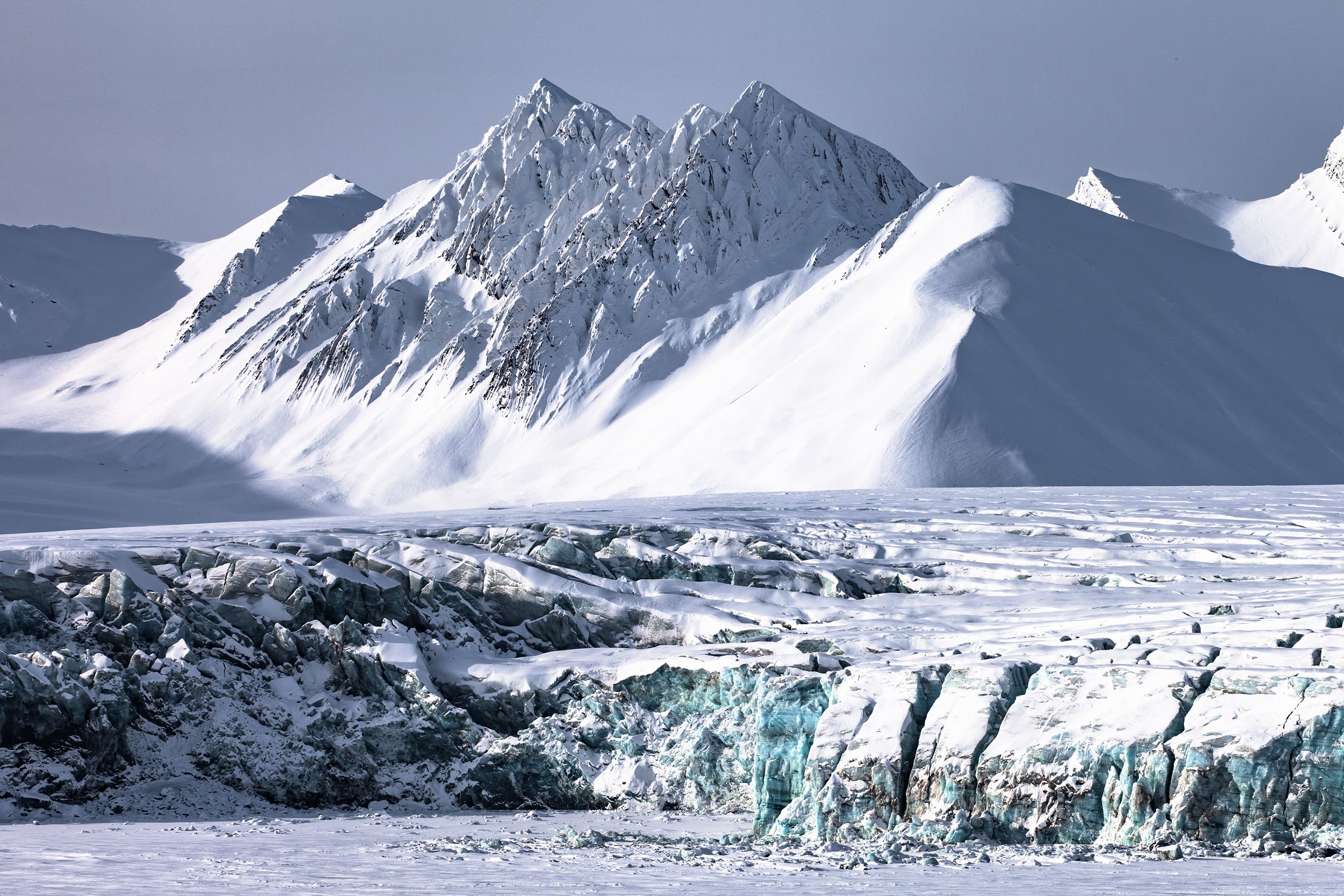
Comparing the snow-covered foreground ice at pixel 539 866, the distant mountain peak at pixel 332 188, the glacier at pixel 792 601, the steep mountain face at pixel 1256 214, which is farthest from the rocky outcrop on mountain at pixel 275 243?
the snow-covered foreground ice at pixel 539 866

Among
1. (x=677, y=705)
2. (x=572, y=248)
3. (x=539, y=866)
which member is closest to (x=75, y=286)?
(x=572, y=248)

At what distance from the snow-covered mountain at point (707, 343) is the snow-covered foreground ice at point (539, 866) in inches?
1516

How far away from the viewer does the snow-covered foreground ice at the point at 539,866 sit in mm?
13953

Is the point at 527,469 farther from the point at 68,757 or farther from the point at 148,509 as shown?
the point at 68,757

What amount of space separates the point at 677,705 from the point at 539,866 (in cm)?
755

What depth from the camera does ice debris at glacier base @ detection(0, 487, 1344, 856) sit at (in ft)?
56.6

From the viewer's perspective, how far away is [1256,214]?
13275cm

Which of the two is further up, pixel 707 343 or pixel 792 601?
pixel 707 343

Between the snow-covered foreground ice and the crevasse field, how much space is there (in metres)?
0.10

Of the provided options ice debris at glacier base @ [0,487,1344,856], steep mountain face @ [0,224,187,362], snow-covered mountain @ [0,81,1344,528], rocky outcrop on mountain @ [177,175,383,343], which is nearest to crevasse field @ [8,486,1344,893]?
ice debris at glacier base @ [0,487,1344,856]

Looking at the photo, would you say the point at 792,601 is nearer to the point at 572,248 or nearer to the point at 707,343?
the point at 707,343

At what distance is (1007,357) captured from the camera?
62.6 metres

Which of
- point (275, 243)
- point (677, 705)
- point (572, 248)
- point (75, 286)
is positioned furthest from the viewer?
point (75, 286)

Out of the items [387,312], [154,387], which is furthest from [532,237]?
[154,387]
